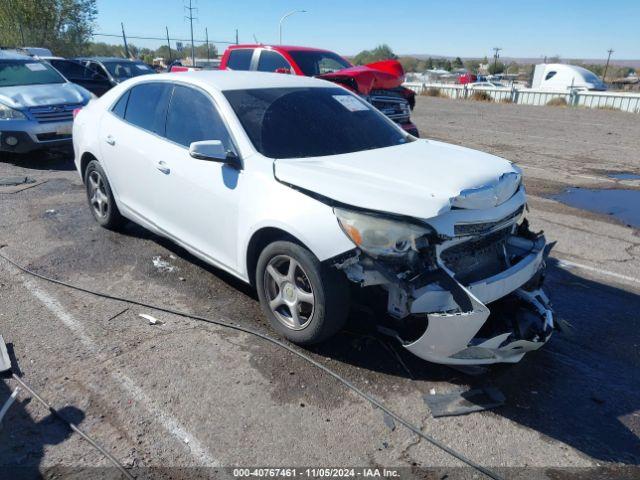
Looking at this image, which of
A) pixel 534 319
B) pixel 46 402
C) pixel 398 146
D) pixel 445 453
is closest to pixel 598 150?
pixel 398 146

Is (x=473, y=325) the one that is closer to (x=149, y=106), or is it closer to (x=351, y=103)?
(x=351, y=103)

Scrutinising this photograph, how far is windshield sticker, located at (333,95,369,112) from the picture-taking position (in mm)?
4523

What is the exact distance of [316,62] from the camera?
33.2ft

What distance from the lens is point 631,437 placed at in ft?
9.30

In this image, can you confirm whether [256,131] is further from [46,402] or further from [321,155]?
Answer: [46,402]

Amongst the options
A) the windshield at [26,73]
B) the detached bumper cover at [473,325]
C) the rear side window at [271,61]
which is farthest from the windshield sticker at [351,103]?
the windshield at [26,73]

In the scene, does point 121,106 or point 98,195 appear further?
point 98,195

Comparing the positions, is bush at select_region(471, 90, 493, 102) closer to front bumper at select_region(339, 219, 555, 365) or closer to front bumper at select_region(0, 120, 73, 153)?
front bumper at select_region(0, 120, 73, 153)

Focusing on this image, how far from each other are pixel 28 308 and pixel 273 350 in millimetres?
2055

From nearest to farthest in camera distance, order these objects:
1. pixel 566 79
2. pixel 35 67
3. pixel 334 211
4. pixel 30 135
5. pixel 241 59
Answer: pixel 334 211
pixel 30 135
pixel 35 67
pixel 241 59
pixel 566 79

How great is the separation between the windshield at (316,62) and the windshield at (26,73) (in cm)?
465

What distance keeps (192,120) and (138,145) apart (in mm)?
765

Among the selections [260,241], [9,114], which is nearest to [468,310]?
[260,241]

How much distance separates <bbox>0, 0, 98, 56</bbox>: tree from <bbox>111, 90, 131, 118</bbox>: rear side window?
30665 mm
